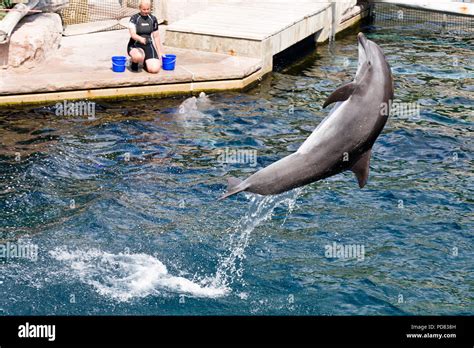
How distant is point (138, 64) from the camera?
1441 cm

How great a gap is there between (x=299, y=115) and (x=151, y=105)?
231 cm

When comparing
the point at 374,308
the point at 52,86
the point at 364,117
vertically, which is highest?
the point at 364,117

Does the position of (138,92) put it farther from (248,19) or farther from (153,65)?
(248,19)

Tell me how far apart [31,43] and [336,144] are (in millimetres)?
7863

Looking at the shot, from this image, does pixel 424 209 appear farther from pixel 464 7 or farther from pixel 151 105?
pixel 464 7

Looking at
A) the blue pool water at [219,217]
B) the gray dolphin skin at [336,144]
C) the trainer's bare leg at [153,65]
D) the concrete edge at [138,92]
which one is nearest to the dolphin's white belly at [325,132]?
the gray dolphin skin at [336,144]

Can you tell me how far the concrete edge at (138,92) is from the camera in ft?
44.3

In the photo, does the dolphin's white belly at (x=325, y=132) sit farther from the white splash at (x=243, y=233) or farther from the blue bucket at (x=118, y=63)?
the blue bucket at (x=118, y=63)

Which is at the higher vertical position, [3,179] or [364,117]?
[364,117]

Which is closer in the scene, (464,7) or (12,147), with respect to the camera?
(12,147)

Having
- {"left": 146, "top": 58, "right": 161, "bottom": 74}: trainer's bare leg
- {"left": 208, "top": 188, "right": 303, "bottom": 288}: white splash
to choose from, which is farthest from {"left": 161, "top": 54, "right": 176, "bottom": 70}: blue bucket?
{"left": 208, "top": 188, "right": 303, "bottom": 288}: white splash

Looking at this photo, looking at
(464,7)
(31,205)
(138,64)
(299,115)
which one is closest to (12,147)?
(31,205)

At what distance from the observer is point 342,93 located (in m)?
7.39
